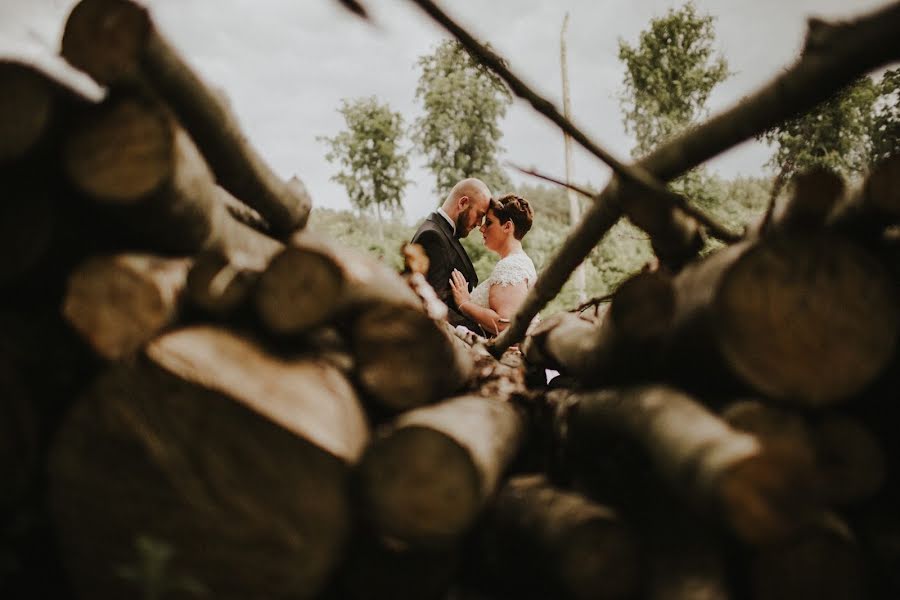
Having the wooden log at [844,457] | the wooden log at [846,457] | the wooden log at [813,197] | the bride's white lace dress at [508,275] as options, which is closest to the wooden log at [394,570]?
the wooden log at [844,457]

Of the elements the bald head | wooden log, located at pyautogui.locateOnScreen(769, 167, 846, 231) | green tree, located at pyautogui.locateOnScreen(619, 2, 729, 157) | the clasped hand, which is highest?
green tree, located at pyautogui.locateOnScreen(619, 2, 729, 157)

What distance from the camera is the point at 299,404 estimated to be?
3.36ft

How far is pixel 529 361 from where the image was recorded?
2314 millimetres

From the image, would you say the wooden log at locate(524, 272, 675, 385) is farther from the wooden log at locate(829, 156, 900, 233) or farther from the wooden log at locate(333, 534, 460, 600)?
the wooden log at locate(333, 534, 460, 600)

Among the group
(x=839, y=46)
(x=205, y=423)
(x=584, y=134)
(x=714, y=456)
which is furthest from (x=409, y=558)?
(x=839, y=46)

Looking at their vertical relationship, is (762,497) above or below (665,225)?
below

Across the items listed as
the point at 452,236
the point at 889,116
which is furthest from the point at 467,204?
the point at 889,116

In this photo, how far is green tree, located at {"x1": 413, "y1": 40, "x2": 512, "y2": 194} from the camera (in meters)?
20.2

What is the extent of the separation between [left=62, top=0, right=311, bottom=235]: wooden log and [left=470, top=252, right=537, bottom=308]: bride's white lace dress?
7.22ft

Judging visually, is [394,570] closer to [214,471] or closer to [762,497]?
[214,471]

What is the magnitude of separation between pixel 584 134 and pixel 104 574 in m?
1.44

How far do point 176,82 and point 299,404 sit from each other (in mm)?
794

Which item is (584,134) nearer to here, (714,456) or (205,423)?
(714,456)

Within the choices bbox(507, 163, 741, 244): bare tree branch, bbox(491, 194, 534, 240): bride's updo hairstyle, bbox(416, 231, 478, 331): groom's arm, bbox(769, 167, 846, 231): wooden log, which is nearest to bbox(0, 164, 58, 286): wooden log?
bbox(507, 163, 741, 244): bare tree branch
